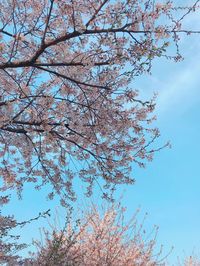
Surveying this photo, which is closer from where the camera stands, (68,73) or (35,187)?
(68,73)

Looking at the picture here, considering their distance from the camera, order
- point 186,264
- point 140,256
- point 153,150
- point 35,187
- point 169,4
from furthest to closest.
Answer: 1. point 186,264
2. point 140,256
3. point 35,187
4. point 153,150
5. point 169,4

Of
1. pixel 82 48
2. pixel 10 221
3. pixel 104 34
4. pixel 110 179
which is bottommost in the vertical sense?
pixel 10 221

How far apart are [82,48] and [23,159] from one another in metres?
3.04

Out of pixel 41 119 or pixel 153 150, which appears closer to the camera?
pixel 41 119

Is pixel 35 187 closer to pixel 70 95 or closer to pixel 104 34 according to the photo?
pixel 70 95

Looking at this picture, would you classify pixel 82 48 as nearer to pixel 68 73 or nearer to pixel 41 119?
pixel 68 73

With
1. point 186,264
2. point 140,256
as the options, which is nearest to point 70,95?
point 140,256

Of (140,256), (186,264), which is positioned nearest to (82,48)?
(140,256)

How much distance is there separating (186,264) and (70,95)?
11.8 metres

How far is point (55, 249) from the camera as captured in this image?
866 cm

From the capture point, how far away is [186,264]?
16.5 metres

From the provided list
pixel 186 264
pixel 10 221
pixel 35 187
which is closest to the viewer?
pixel 10 221

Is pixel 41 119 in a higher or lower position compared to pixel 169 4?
lower

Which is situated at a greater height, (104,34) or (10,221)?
(104,34)
